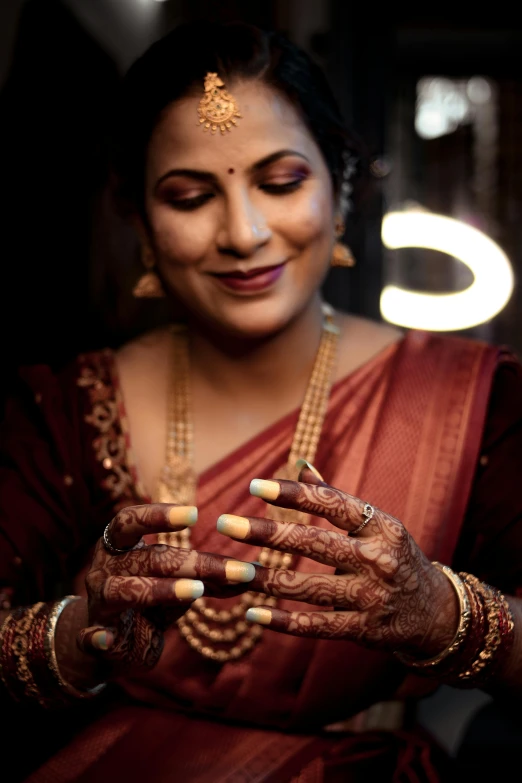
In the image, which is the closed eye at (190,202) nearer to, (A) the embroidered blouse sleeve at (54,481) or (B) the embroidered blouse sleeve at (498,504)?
(A) the embroidered blouse sleeve at (54,481)

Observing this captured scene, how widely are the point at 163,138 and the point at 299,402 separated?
44 centimetres

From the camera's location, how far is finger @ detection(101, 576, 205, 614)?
2.81ft

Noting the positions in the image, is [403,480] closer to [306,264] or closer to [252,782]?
[306,264]

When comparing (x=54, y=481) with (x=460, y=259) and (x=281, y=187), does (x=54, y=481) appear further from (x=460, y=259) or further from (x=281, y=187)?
(x=460, y=259)

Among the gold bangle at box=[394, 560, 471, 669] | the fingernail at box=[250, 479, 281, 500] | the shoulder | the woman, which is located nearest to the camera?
the fingernail at box=[250, 479, 281, 500]

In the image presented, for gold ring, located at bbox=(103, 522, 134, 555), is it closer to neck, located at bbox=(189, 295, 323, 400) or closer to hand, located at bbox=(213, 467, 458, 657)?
hand, located at bbox=(213, 467, 458, 657)

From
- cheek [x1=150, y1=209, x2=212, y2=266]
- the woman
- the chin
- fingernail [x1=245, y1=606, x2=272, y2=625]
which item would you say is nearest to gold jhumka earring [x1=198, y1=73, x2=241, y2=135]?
the woman

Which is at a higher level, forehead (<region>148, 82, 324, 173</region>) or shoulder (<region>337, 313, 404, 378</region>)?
forehead (<region>148, 82, 324, 173</region>)

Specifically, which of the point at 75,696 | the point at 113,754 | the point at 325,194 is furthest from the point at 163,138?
the point at 113,754

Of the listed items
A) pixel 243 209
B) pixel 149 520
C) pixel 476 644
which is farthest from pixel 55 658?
pixel 243 209

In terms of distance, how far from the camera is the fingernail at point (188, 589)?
2.80ft

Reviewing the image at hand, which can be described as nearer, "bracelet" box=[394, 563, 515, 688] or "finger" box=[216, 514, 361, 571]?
"finger" box=[216, 514, 361, 571]

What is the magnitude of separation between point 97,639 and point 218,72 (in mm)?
743

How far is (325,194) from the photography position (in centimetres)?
120
